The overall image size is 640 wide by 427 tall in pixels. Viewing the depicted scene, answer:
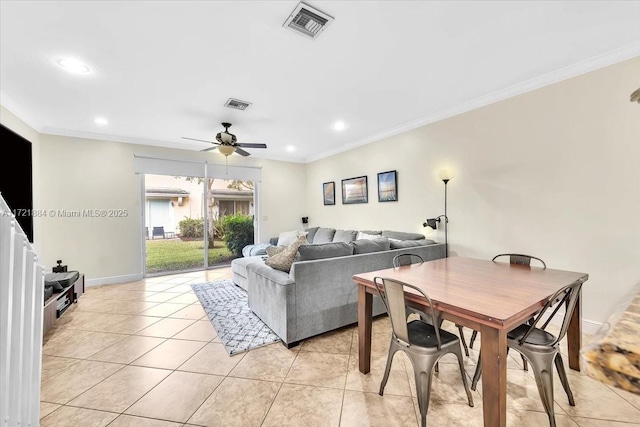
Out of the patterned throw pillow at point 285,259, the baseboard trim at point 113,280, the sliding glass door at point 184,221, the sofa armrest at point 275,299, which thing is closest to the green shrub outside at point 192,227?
the sliding glass door at point 184,221

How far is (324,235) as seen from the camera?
5512mm

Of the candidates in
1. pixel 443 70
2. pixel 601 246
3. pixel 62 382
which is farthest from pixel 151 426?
pixel 601 246

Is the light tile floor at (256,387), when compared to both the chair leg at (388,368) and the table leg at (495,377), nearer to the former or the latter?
the chair leg at (388,368)

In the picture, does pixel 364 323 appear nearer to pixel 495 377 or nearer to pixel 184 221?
pixel 495 377

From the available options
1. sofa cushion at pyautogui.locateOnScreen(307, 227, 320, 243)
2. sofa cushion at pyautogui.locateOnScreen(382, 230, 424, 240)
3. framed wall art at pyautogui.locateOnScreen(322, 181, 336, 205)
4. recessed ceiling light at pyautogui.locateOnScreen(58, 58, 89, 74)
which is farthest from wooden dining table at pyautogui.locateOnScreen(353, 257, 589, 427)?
framed wall art at pyautogui.locateOnScreen(322, 181, 336, 205)

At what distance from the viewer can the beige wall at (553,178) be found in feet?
8.16

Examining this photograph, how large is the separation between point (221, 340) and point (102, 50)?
9.39ft

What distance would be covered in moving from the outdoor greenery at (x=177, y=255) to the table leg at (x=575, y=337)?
19.2ft

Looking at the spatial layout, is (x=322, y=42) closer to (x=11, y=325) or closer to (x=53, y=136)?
(x=11, y=325)

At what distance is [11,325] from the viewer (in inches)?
49.1

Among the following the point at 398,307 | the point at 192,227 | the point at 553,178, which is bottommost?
the point at 398,307

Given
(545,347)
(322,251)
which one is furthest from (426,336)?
(322,251)

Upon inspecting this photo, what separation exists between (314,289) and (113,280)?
4.33 meters

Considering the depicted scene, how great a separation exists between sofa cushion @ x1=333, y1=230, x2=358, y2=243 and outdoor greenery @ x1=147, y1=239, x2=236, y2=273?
9.24 feet
